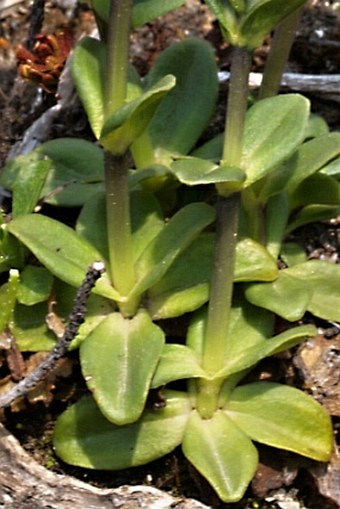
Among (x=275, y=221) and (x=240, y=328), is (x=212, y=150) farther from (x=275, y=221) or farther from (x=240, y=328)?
(x=240, y=328)

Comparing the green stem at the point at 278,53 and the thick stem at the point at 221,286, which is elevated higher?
the green stem at the point at 278,53

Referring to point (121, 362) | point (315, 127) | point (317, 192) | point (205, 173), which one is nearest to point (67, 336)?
point (121, 362)

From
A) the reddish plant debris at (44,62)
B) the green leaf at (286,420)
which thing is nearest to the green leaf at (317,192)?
the green leaf at (286,420)

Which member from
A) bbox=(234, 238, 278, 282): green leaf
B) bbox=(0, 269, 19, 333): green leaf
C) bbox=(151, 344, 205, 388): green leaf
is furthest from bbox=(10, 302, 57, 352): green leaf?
bbox=(234, 238, 278, 282): green leaf

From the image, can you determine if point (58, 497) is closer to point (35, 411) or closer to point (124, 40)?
point (35, 411)

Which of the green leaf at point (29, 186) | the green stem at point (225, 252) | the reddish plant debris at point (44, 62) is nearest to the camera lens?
the green stem at point (225, 252)

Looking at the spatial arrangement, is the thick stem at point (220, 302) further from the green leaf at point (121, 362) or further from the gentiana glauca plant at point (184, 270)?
the green leaf at point (121, 362)
